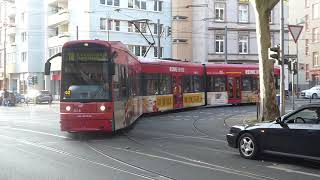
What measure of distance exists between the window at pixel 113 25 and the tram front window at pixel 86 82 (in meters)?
41.8

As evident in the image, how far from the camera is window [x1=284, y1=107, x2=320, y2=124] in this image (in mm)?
11180

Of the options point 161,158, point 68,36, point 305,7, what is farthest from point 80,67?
point 305,7

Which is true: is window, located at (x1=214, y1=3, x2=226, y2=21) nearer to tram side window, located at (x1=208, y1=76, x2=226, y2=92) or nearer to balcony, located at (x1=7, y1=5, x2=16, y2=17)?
tram side window, located at (x1=208, y1=76, x2=226, y2=92)

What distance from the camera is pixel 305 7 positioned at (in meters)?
81.8

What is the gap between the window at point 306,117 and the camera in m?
11.2

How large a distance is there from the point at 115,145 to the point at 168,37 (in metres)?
49.8

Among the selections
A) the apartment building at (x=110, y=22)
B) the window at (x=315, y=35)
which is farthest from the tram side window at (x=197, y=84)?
the window at (x=315, y=35)

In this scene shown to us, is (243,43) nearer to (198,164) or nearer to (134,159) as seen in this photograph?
(134,159)

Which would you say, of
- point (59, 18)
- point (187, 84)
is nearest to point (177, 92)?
point (187, 84)

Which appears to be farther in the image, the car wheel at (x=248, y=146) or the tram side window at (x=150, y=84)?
the tram side window at (x=150, y=84)

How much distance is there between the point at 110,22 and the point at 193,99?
27.2 m

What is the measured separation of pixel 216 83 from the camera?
3616 centimetres

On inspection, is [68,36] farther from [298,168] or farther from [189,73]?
[298,168]

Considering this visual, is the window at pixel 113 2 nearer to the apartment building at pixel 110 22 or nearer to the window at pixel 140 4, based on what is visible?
the apartment building at pixel 110 22
